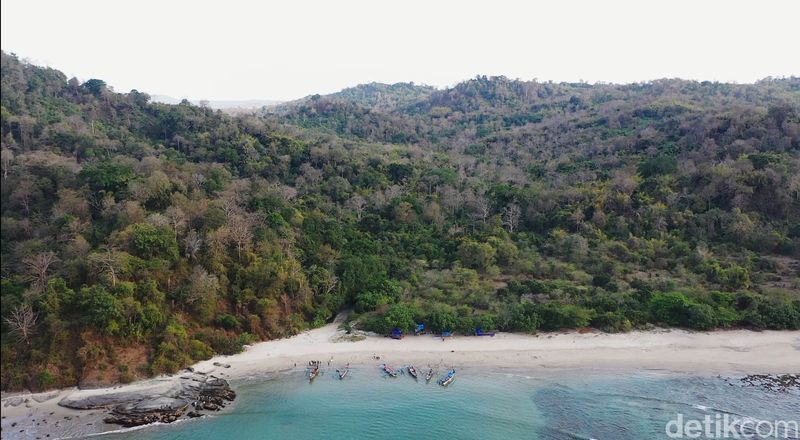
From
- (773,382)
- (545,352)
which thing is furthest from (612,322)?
(773,382)

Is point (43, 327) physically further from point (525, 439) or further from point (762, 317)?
point (762, 317)

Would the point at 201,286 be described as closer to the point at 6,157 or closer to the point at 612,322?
the point at 6,157

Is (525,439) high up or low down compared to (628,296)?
down

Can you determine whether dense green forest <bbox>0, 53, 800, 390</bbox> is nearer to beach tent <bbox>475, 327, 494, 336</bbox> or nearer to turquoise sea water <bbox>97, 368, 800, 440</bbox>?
beach tent <bbox>475, 327, 494, 336</bbox>

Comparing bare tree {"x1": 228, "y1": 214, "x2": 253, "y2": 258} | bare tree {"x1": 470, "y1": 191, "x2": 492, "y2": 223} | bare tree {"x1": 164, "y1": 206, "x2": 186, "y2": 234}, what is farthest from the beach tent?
bare tree {"x1": 164, "y1": 206, "x2": 186, "y2": 234}

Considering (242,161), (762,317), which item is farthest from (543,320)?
(242,161)
